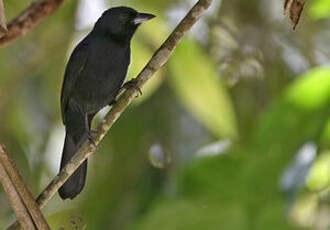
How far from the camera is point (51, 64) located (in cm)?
453

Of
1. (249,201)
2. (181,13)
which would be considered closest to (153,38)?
(181,13)

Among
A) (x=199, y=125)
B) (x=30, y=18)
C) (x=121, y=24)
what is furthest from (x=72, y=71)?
(x=30, y=18)

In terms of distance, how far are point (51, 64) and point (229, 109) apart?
106cm

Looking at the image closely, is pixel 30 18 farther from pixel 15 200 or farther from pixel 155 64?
pixel 15 200

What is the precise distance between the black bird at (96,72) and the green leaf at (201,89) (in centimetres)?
26

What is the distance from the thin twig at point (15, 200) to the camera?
1905 mm

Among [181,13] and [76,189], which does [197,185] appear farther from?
[181,13]

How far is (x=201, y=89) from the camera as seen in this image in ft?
13.1

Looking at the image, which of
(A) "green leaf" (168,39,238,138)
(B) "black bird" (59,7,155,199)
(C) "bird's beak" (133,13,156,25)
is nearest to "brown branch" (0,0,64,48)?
(B) "black bird" (59,7,155,199)

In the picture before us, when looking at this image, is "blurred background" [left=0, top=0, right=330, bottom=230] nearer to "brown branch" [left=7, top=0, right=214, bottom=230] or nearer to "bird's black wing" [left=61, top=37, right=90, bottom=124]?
"bird's black wing" [left=61, top=37, right=90, bottom=124]

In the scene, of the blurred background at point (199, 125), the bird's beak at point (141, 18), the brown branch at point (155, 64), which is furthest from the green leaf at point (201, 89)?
A: the brown branch at point (155, 64)

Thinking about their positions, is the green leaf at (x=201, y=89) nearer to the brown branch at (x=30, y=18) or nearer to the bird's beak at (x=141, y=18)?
the bird's beak at (x=141, y=18)

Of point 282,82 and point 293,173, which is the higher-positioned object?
point 293,173

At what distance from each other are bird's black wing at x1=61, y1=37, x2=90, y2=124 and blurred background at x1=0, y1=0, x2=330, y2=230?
0.80 ft
